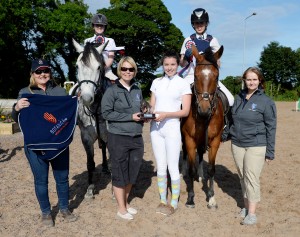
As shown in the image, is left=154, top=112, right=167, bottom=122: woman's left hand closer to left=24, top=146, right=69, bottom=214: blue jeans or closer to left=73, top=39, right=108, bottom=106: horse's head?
left=73, top=39, right=108, bottom=106: horse's head

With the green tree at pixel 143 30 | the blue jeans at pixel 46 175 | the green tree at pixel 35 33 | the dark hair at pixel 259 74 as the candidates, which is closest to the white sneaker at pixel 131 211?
the blue jeans at pixel 46 175

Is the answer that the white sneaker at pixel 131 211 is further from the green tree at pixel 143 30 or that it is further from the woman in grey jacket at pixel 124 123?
the green tree at pixel 143 30

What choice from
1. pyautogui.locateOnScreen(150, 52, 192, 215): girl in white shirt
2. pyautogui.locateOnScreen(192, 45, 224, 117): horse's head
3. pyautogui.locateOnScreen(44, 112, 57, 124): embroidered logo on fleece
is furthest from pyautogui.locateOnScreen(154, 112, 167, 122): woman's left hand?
pyautogui.locateOnScreen(44, 112, 57, 124): embroidered logo on fleece

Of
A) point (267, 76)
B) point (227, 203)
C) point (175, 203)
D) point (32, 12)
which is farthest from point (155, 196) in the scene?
point (267, 76)

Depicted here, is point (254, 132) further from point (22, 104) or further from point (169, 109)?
point (22, 104)

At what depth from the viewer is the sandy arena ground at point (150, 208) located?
4184mm

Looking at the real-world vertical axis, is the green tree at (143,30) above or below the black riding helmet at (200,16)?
above

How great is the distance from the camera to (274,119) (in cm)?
408

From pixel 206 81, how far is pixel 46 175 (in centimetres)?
252

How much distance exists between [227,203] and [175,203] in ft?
3.30

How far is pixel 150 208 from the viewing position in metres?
4.96

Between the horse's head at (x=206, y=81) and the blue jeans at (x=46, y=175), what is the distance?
1.98 metres

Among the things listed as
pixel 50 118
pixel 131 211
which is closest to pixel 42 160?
pixel 50 118

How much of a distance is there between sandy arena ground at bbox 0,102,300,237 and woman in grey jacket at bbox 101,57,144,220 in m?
0.65
